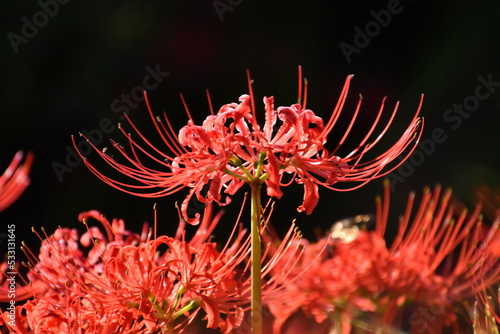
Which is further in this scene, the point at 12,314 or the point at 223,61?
the point at 223,61

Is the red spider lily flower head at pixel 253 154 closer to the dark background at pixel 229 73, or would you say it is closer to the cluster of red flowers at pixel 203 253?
the cluster of red flowers at pixel 203 253

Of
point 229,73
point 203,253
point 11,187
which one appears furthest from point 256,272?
point 229,73

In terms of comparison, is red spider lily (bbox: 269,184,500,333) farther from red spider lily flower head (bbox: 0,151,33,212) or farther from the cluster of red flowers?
red spider lily flower head (bbox: 0,151,33,212)

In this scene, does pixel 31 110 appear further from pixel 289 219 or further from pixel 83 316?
pixel 83 316

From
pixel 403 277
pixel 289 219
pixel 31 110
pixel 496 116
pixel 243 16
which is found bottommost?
pixel 496 116

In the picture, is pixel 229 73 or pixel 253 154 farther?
pixel 229 73

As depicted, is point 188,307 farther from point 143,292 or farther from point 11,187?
point 11,187

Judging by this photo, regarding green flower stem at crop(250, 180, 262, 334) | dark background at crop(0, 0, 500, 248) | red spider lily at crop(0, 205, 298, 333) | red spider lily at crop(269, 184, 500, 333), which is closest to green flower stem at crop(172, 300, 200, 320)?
red spider lily at crop(0, 205, 298, 333)

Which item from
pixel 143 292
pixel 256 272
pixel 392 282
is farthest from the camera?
pixel 392 282

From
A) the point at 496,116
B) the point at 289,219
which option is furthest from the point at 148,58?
the point at 496,116
